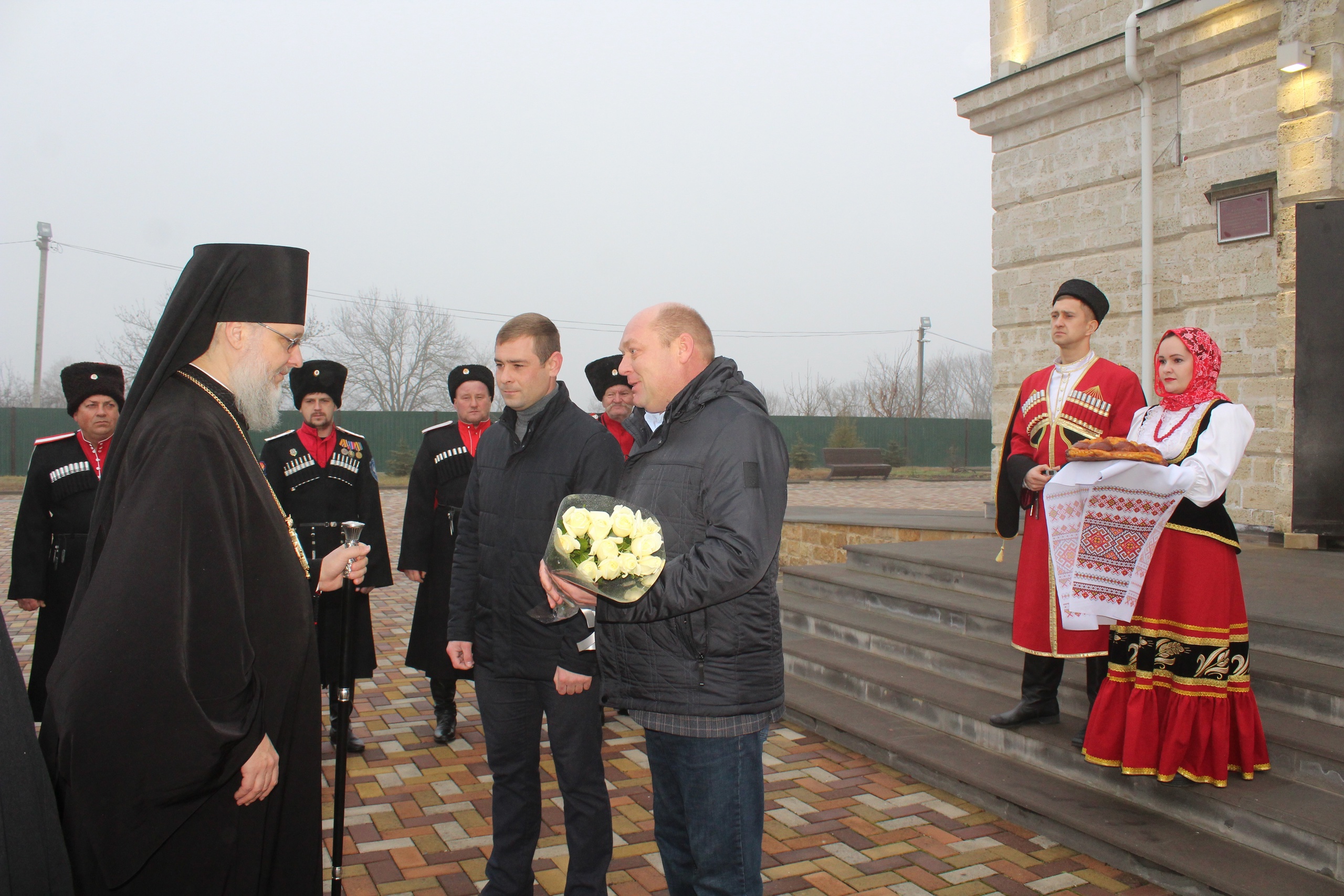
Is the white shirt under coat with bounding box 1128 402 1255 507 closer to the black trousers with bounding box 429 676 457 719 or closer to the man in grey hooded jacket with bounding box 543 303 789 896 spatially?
the man in grey hooded jacket with bounding box 543 303 789 896

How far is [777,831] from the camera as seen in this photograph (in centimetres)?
396

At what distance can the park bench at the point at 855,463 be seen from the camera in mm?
28078

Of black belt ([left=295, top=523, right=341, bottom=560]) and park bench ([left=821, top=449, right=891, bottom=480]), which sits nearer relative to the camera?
black belt ([left=295, top=523, right=341, bottom=560])

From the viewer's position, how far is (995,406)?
10680mm

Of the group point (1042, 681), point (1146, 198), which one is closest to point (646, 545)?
point (1042, 681)

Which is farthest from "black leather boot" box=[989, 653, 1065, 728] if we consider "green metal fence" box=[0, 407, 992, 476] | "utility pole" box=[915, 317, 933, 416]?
"utility pole" box=[915, 317, 933, 416]

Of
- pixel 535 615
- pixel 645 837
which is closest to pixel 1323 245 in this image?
pixel 645 837

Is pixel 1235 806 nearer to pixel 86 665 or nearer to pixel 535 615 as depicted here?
pixel 535 615

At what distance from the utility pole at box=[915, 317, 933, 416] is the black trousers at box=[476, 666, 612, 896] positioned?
40566 mm

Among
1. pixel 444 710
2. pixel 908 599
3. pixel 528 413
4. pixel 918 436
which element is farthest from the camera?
pixel 918 436

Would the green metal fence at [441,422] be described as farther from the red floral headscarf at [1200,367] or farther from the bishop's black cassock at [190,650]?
the bishop's black cassock at [190,650]

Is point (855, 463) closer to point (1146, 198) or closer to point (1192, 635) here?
point (1146, 198)

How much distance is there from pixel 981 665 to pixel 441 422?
2753 cm

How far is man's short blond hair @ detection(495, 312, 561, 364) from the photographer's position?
3.30m
